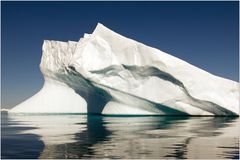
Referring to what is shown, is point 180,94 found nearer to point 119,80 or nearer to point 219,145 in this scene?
point 119,80

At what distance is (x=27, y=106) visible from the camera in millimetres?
36719

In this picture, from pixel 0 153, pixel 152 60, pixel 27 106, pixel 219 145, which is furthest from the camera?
pixel 27 106

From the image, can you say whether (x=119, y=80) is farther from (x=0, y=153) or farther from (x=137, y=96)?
(x=0, y=153)

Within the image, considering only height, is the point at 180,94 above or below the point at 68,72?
below

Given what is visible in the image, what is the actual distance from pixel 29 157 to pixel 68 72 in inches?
1002

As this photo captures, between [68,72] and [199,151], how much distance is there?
25510 mm

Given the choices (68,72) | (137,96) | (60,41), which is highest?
(60,41)

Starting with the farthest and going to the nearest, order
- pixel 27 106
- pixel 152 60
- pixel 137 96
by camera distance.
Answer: pixel 27 106, pixel 137 96, pixel 152 60

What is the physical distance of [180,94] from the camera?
89.4 feet

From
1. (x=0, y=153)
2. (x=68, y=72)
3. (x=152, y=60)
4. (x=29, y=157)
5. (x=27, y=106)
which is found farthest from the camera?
(x=27, y=106)

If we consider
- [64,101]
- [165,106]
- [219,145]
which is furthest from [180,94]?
[219,145]

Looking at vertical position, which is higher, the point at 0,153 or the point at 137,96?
the point at 137,96

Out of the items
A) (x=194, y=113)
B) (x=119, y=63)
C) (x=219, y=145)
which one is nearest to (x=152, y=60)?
(x=119, y=63)

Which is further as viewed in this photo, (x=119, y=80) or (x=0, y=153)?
(x=119, y=80)
